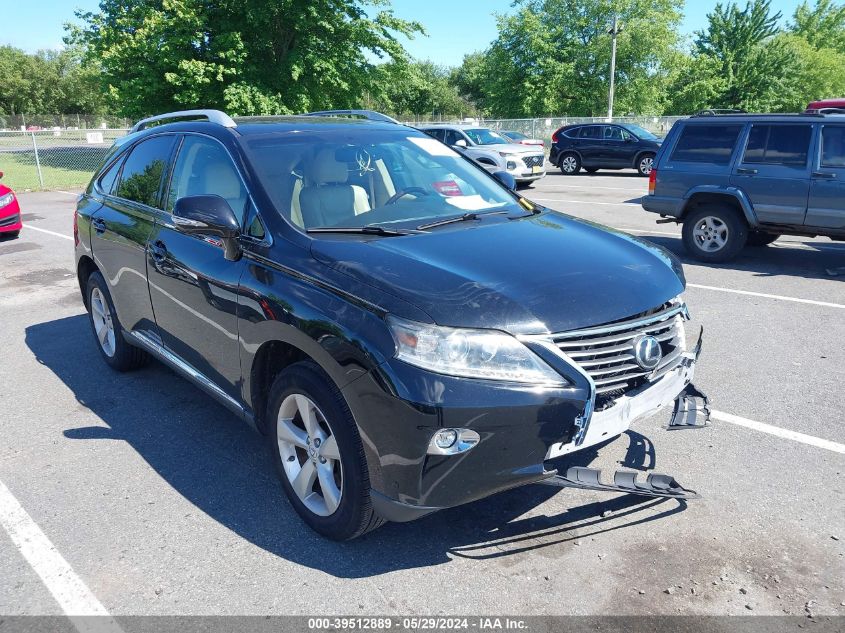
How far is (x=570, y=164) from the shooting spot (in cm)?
2398

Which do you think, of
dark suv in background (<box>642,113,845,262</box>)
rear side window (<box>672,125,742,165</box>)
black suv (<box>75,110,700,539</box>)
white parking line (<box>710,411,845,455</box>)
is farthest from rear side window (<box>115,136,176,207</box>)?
rear side window (<box>672,125,742,165</box>)

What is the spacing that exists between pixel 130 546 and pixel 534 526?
1.86 metres

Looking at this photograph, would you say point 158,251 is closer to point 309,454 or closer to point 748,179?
point 309,454

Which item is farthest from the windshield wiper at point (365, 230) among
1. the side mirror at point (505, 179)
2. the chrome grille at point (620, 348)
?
the side mirror at point (505, 179)

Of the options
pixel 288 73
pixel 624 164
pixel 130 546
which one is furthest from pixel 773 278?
pixel 288 73

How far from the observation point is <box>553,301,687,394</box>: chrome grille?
8.87ft

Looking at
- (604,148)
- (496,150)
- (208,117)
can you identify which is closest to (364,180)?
(208,117)

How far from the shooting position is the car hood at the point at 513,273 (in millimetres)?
2662

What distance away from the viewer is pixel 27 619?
2.66 m

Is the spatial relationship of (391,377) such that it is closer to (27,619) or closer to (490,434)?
(490,434)

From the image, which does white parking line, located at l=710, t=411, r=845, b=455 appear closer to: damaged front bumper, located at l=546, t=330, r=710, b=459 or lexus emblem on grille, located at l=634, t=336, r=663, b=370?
damaged front bumper, located at l=546, t=330, r=710, b=459

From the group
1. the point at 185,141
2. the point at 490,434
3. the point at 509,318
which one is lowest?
the point at 490,434

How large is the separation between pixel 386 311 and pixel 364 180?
1.38 metres

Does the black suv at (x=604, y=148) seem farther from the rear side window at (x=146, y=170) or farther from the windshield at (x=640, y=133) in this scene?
the rear side window at (x=146, y=170)
